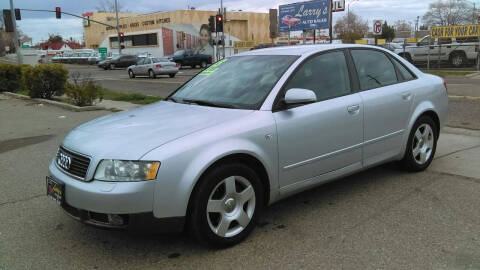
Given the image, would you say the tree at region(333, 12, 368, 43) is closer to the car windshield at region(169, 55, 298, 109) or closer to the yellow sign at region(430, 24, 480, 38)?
the yellow sign at region(430, 24, 480, 38)

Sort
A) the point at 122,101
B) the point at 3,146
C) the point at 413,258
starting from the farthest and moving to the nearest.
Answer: the point at 122,101 → the point at 3,146 → the point at 413,258

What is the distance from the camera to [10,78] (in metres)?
18.1

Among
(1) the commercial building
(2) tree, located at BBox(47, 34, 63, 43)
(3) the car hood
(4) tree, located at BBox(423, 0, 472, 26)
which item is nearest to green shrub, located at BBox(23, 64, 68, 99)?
(3) the car hood

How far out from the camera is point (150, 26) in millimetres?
68125

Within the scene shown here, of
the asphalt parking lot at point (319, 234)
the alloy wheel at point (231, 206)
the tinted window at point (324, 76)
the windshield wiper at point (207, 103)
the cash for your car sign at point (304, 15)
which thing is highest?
the cash for your car sign at point (304, 15)

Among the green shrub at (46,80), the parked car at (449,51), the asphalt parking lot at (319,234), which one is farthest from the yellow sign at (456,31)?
the asphalt parking lot at (319,234)

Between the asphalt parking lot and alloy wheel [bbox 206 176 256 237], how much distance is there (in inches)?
7.3

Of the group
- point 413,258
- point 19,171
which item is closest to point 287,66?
point 413,258

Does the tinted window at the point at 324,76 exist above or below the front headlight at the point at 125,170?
above

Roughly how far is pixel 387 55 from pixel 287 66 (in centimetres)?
166

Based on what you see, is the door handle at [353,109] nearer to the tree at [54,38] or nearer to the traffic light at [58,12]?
the traffic light at [58,12]

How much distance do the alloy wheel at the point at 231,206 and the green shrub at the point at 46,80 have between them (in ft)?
38.7

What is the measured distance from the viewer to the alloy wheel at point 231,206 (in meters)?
3.29

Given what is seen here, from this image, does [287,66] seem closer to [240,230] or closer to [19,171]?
[240,230]
